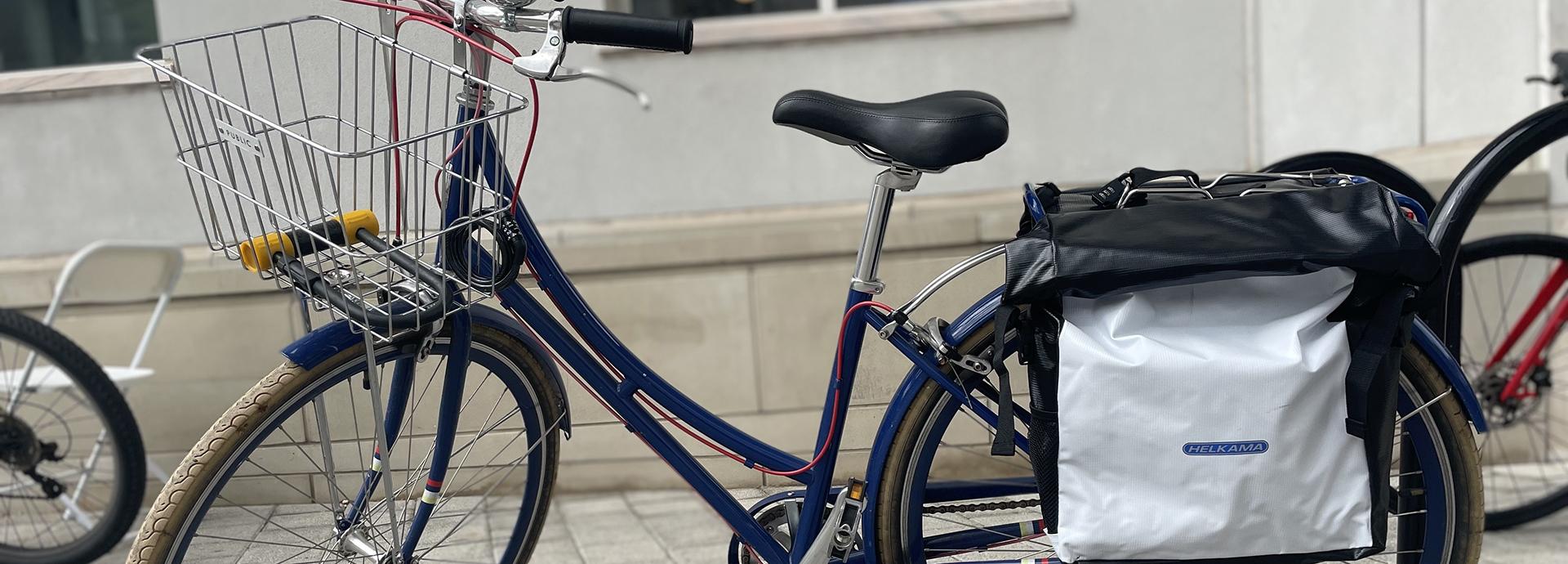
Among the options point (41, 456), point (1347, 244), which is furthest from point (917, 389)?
point (41, 456)

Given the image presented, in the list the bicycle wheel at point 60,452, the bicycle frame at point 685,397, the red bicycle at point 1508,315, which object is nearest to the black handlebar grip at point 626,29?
→ the bicycle frame at point 685,397

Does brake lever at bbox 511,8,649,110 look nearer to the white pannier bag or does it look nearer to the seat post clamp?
the seat post clamp

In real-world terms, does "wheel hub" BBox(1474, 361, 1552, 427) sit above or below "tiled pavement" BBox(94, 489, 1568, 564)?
above

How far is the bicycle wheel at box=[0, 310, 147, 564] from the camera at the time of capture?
309 cm

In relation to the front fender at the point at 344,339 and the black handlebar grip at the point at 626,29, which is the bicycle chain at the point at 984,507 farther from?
the black handlebar grip at the point at 626,29

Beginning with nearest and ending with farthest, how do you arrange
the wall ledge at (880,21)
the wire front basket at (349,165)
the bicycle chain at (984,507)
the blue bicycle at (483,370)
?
the wire front basket at (349,165), the blue bicycle at (483,370), the bicycle chain at (984,507), the wall ledge at (880,21)

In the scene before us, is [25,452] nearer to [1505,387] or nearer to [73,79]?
[73,79]

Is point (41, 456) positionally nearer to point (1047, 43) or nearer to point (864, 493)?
point (864, 493)

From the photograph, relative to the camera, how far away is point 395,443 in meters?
1.97

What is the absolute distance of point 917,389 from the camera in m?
1.97

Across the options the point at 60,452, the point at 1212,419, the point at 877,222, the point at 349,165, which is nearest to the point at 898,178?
the point at 877,222

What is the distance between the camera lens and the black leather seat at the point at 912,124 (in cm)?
180

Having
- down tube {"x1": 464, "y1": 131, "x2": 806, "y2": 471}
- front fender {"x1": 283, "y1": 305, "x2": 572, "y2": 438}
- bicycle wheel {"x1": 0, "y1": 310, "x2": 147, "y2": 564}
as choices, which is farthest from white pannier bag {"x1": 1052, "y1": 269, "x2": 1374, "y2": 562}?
bicycle wheel {"x1": 0, "y1": 310, "x2": 147, "y2": 564}

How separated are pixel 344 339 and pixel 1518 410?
118 inches
